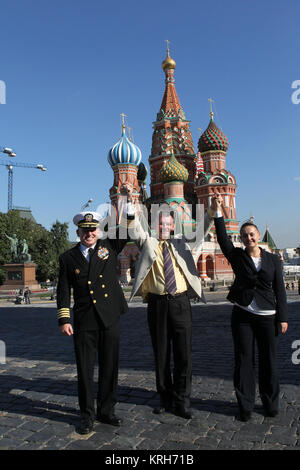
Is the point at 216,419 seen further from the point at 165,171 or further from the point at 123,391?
the point at 165,171

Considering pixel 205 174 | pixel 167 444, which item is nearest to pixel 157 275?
pixel 167 444

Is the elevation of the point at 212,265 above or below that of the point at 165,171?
below

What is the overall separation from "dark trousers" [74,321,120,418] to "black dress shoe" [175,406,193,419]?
0.65 meters

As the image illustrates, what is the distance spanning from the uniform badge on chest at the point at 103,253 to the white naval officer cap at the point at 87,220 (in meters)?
0.27

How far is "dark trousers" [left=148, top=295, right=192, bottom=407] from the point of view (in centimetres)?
384

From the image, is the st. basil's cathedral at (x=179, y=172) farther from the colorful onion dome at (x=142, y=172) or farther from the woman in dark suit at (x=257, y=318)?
the woman in dark suit at (x=257, y=318)

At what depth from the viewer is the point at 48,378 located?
540 centimetres

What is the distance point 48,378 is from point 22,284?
2722 centimetres

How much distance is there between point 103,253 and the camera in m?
3.85

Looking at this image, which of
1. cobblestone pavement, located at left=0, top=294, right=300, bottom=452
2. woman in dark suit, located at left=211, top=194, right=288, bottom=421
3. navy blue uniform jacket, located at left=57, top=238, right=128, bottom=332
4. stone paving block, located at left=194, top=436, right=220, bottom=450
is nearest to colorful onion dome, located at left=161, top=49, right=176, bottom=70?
cobblestone pavement, located at left=0, top=294, right=300, bottom=452

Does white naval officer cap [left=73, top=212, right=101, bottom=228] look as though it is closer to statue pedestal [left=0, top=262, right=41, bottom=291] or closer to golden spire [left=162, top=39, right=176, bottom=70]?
statue pedestal [left=0, top=262, right=41, bottom=291]

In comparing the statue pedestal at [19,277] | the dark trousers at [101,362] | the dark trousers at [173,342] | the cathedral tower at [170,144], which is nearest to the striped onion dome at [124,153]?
the cathedral tower at [170,144]

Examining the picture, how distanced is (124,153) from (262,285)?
42.3 m

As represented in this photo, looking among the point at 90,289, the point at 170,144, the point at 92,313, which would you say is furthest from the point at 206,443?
the point at 170,144
